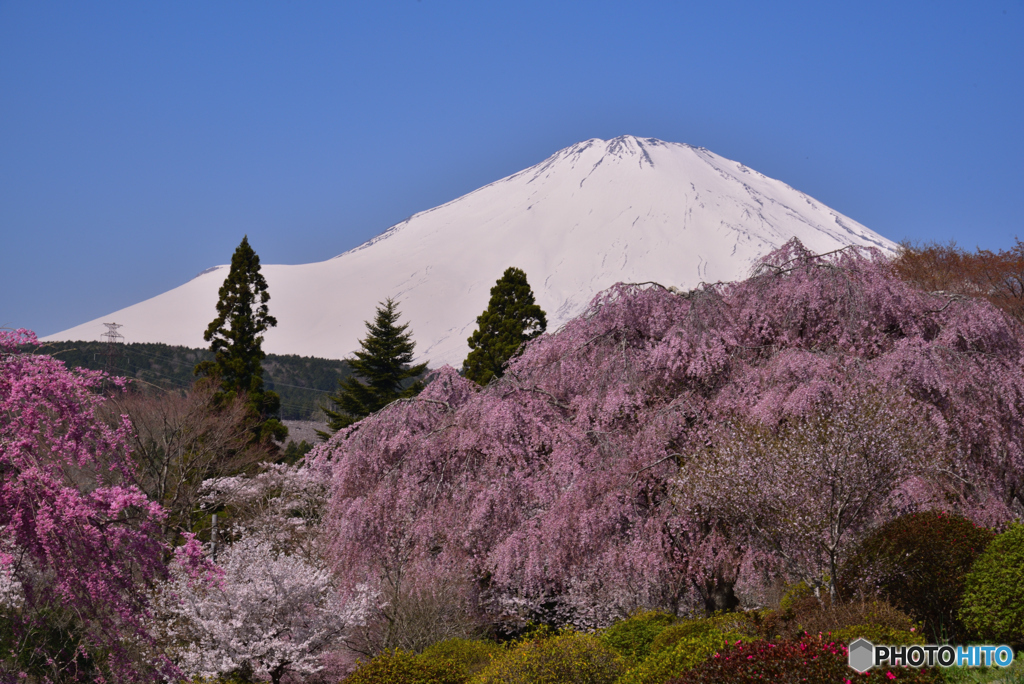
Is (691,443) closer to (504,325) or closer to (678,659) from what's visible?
(678,659)

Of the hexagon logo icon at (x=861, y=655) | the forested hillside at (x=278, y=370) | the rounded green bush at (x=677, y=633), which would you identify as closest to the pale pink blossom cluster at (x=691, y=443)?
the rounded green bush at (x=677, y=633)

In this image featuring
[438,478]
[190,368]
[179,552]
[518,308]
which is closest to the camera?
[179,552]

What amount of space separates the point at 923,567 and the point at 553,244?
5918 inches

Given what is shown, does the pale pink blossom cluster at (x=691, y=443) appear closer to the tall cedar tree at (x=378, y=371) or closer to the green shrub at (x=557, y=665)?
the green shrub at (x=557, y=665)

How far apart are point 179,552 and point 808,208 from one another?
172 meters

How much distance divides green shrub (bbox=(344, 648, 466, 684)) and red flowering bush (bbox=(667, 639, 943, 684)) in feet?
9.67

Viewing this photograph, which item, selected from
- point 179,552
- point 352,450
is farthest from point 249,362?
point 179,552

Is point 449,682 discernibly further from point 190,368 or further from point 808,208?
point 808,208

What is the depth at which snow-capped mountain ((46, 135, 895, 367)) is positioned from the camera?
147750 mm

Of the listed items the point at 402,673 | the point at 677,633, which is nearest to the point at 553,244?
the point at 677,633

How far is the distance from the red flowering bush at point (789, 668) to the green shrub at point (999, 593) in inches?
58.6

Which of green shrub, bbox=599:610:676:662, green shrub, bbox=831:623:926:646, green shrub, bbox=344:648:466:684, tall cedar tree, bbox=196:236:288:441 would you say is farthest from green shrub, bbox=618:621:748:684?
tall cedar tree, bbox=196:236:288:441

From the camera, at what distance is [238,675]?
12.0 meters

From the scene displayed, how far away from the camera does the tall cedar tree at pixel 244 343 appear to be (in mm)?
38875
